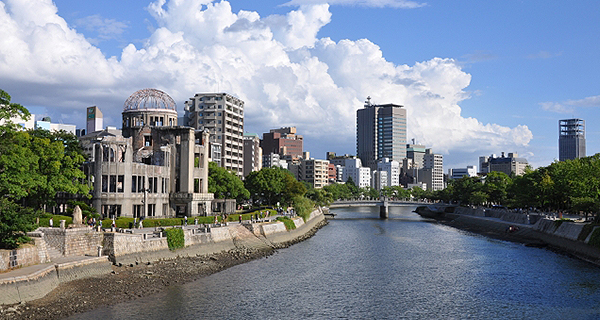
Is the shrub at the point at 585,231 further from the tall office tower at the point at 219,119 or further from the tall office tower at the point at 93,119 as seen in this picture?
the tall office tower at the point at 93,119

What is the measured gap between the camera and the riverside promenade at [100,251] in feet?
131

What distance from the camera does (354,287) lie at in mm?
56781

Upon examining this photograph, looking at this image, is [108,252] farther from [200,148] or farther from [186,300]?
[200,148]

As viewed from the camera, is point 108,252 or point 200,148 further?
point 200,148

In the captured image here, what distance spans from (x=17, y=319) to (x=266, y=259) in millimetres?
41285

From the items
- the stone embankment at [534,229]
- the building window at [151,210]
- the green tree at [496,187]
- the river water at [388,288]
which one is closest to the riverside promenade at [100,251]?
the river water at [388,288]

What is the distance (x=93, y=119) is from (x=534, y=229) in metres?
148

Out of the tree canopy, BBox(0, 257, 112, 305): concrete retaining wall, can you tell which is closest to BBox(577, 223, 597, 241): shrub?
BBox(0, 257, 112, 305): concrete retaining wall

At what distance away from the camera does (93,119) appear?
7313 inches

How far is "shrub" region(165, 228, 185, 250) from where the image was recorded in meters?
63.7

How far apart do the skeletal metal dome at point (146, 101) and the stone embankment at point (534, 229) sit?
7834 cm

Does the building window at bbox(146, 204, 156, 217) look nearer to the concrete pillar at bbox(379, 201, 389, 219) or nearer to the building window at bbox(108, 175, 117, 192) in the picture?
the building window at bbox(108, 175, 117, 192)

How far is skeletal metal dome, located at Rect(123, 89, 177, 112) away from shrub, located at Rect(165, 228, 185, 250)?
182 ft

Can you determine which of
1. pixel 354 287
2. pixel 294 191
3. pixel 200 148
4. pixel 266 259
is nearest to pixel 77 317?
pixel 354 287
